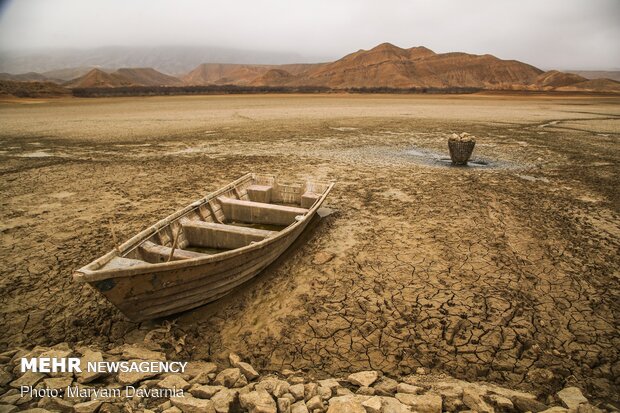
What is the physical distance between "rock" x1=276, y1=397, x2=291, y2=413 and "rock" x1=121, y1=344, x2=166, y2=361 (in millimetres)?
1388

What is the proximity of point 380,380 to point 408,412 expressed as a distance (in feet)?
1.54

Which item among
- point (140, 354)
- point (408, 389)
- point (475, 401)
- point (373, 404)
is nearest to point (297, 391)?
point (373, 404)

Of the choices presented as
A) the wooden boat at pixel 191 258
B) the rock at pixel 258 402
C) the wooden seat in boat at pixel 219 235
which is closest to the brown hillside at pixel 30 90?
the wooden boat at pixel 191 258

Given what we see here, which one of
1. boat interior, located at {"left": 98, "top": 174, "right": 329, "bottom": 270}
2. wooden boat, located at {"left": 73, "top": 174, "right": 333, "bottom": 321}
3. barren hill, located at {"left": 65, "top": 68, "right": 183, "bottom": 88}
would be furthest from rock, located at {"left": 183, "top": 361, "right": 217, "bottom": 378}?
barren hill, located at {"left": 65, "top": 68, "right": 183, "bottom": 88}

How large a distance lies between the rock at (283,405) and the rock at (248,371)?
17.4 inches

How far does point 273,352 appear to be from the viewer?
3637mm

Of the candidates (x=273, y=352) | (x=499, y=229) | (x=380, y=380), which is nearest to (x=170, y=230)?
(x=273, y=352)

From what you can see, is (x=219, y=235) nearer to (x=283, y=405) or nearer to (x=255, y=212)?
(x=255, y=212)

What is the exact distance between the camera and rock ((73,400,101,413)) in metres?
2.73

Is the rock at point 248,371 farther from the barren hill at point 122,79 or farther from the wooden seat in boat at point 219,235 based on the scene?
the barren hill at point 122,79

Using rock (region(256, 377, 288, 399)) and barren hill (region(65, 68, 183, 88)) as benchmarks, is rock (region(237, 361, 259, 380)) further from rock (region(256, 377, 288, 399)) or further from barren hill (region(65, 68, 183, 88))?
barren hill (region(65, 68, 183, 88))

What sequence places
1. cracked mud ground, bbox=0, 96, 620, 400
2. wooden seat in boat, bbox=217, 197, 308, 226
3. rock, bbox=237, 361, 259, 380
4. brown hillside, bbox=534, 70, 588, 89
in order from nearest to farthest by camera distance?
rock, bbox=237, 361, 259, 380
cracked mud ground, bbox=0, 96, 620, 400
wooden seat in boat, bbox=217, 197, 308, 226
brown hillside, bbox=534, 70, 588, 89

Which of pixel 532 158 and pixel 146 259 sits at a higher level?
pixel 532 158

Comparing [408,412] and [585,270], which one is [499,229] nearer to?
[585,270]
